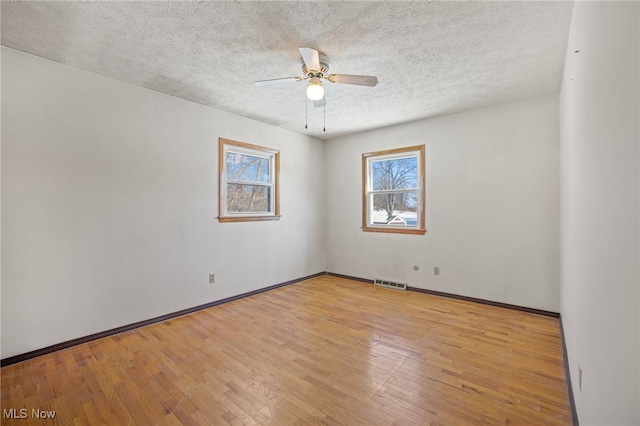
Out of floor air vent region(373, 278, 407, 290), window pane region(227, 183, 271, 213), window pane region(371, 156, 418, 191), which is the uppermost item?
window pane region(371, 156, 418, 191)

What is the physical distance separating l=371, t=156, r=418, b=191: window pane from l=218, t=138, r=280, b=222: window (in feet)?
5.67

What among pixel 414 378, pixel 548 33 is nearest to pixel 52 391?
pixel 414 378

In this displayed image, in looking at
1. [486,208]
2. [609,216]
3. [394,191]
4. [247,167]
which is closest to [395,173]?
[394,191]

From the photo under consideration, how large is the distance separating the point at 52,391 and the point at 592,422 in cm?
317

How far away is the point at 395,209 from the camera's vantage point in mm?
4820

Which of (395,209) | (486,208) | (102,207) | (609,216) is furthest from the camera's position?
(395,209)

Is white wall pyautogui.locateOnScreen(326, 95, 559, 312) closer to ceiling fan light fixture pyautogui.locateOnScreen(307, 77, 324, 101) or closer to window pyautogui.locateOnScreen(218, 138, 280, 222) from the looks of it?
window pyautogui.locateOnScreen(218, 138, 280, 222)

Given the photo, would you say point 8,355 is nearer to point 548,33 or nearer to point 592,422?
point 592,422

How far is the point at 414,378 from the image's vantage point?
2.16 meters

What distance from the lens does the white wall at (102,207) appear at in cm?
246

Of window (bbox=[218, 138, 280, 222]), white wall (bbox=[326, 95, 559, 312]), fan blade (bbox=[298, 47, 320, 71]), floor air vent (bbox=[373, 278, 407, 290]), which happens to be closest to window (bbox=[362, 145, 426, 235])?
white wall (bbox=[326, 95, 559, 312])

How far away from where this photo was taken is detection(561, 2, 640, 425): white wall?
29.6 inches

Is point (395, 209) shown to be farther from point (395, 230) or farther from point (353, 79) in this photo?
point (353, 79)

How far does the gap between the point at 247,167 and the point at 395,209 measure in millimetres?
2494
